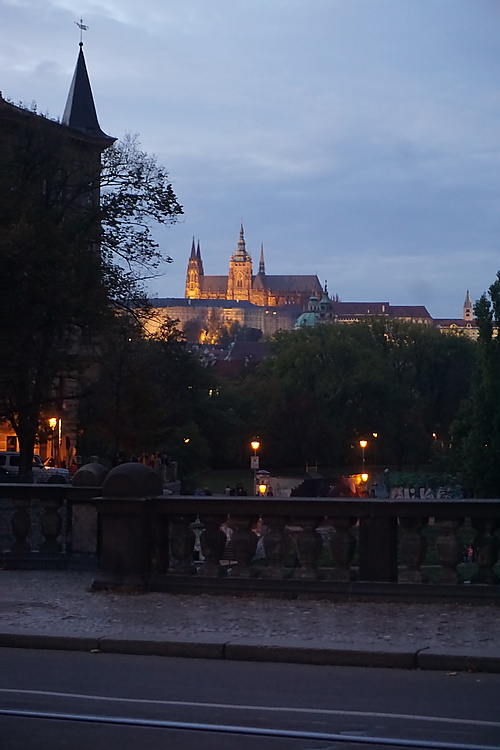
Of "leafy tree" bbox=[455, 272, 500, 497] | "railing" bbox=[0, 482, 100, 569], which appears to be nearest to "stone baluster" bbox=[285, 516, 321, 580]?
"railing" bbox=[0, 482, 100, 569]

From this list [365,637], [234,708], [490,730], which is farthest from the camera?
[365,637]

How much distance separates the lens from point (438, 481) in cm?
6738

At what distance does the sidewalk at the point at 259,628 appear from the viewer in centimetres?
886

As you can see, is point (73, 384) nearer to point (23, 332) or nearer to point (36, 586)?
point (23, 332)

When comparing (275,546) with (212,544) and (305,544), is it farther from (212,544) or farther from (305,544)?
(212,544)

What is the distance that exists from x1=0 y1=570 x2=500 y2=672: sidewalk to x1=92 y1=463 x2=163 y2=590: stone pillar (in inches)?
9.6

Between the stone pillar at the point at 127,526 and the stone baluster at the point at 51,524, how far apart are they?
195 cm

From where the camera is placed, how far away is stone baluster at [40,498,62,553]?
1393cm

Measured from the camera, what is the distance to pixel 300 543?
11.4m

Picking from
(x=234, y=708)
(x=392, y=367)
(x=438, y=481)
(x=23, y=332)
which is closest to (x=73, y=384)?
(x=438, y=481)

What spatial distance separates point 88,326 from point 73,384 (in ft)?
84.2

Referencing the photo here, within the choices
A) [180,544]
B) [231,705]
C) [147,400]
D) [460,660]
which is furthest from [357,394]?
[231,705]

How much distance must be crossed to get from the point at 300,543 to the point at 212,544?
1.00m

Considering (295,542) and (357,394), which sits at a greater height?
(357,394)
